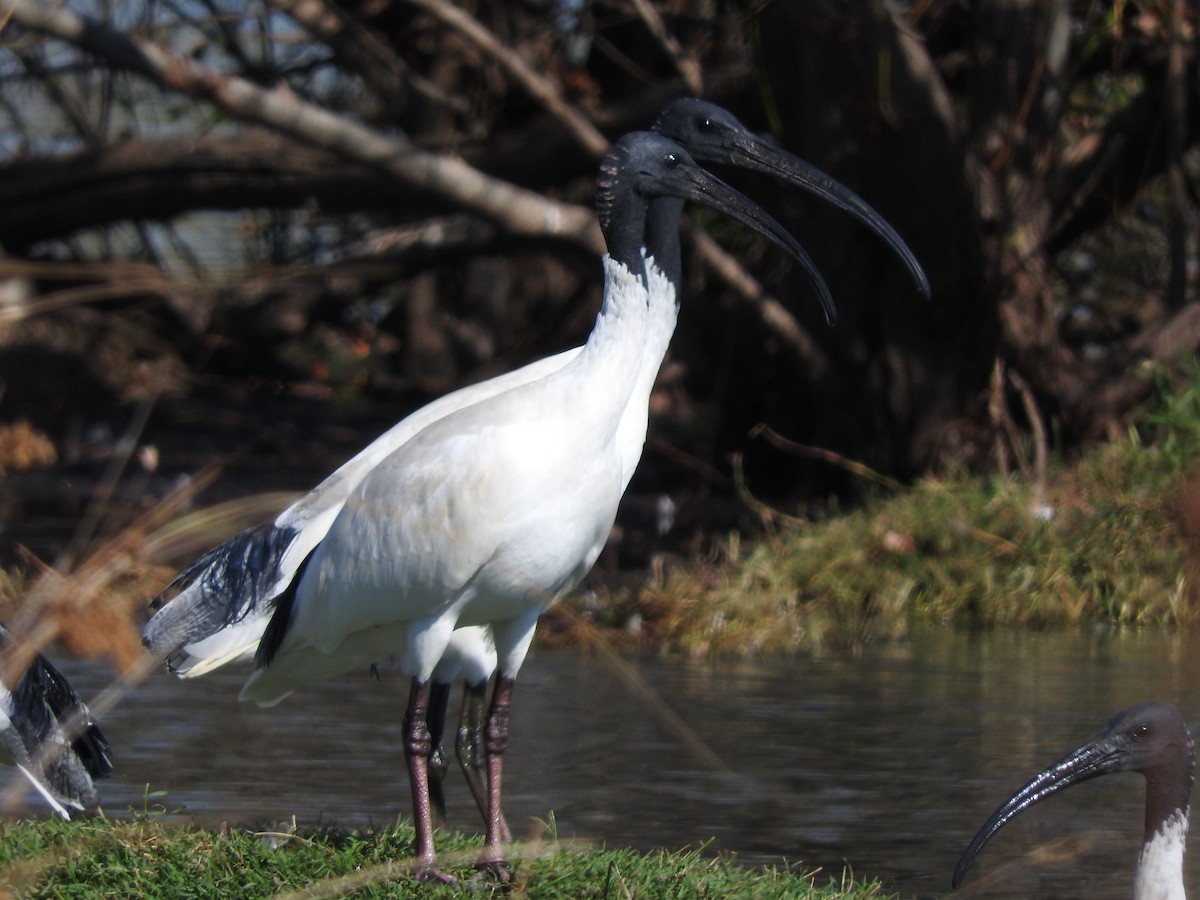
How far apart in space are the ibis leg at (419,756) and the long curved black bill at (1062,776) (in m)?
1.17

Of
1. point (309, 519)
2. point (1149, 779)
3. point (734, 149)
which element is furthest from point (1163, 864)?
point (309, 519)

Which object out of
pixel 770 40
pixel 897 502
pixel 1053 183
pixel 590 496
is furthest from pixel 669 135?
pixel 1053 183

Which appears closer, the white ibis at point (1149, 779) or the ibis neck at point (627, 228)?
the white ibis at point (1149, 779)

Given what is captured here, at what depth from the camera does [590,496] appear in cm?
429

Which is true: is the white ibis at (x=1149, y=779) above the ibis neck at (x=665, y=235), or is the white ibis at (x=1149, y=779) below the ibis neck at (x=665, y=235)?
below

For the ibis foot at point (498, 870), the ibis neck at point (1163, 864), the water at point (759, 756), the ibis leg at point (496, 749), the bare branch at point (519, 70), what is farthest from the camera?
the bare branch at point (519, 70)

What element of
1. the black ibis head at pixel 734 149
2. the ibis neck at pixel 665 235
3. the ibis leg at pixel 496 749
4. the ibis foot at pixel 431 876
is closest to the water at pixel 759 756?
the ibis leg at pixel 496 749

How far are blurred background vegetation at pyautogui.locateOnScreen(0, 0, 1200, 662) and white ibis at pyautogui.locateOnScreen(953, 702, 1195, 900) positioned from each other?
4480mm

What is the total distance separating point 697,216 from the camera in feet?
43.9

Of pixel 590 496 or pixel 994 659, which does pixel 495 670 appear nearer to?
pixel 590 496

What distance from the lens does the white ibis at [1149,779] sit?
12.5 feet

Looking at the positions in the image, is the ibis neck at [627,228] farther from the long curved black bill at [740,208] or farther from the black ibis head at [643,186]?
the long curved black bill at [740,208]

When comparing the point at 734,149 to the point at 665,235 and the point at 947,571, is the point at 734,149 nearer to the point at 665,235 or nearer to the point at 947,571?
the point at 665,235

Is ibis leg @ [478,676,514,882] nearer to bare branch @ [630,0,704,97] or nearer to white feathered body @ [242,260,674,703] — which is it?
white feathered body @ [242,260,674,703]
